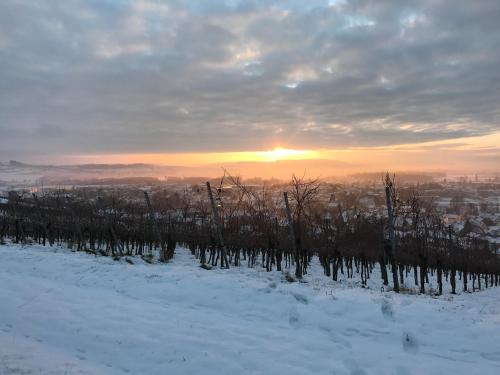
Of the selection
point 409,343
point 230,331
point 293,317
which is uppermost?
point 230,331

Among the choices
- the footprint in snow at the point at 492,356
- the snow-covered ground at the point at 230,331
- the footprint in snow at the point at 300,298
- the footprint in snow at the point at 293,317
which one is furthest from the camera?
the footprint in snow at the point at 300,298

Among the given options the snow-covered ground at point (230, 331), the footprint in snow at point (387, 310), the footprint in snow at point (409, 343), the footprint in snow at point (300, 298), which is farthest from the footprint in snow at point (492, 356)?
the footprint in snow at point (300, 298)

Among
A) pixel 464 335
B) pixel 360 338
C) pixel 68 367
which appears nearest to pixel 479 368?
pixel 464 335

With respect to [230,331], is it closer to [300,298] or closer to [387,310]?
[300,298]

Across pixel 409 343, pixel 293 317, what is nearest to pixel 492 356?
pixel 409 343

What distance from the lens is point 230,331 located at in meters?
8.20

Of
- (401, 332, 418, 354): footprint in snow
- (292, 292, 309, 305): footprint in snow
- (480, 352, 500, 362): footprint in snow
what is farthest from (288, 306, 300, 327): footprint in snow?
(480, 352, 500, 362): footprint in snow

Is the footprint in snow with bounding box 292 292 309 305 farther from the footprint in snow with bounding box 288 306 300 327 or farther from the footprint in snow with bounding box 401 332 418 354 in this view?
the footprint in snow with bounding box 401 332 418 354

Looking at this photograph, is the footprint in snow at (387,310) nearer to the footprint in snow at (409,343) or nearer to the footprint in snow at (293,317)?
the footprint in snow at (409,343)

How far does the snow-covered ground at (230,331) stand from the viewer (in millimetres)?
6574

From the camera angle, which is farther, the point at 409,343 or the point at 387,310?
the point at 387,310

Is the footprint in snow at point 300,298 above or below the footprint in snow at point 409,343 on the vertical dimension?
above

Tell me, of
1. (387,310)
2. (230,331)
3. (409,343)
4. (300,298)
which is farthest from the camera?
(300,298)

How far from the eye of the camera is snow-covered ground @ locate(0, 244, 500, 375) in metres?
6.57
